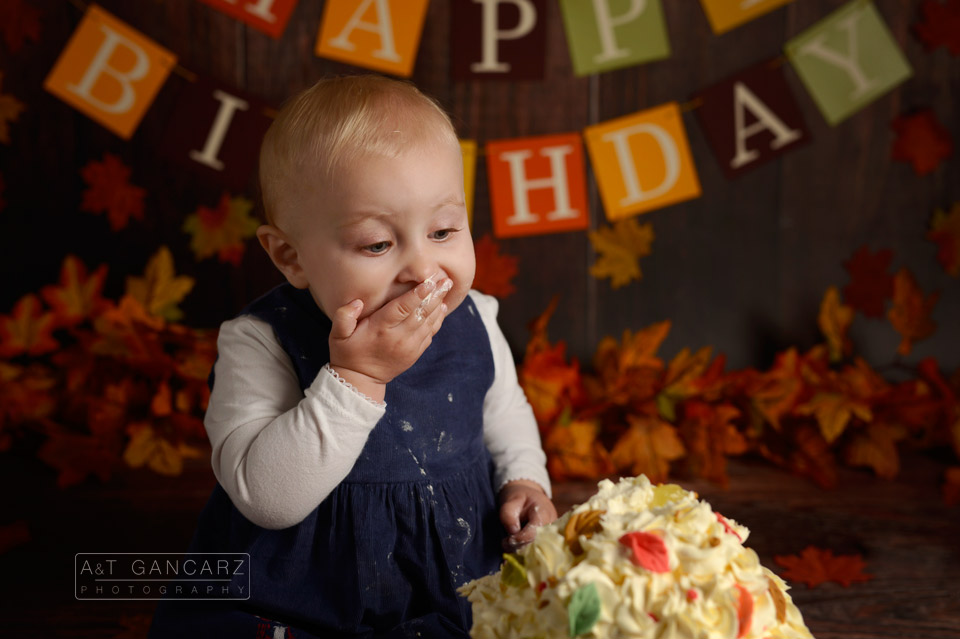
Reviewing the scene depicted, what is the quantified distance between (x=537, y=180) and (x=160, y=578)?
1118 mm

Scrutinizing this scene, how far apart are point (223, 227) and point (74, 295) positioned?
13.6 inches

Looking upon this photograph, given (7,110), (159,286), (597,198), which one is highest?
(7,110)

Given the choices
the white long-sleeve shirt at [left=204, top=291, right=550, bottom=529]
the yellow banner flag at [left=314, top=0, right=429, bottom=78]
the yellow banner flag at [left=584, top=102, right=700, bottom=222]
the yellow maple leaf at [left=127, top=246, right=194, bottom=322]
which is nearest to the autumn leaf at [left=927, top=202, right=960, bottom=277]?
the yellow banner flag at [left=584, top=102, right=700, bottom=222]

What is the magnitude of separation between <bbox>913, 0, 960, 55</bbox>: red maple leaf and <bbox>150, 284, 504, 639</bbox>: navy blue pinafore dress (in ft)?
4.91

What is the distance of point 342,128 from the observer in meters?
0.85

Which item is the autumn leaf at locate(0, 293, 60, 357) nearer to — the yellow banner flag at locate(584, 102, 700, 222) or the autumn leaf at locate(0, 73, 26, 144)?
the autumn leaf at locate(0, 73, 26, 144)

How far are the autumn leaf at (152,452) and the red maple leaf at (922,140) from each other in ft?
5.63

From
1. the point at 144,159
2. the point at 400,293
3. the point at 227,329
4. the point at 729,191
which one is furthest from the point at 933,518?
the point at 144,159

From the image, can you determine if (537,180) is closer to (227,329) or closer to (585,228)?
(585,228)

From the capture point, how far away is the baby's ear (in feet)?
3.02

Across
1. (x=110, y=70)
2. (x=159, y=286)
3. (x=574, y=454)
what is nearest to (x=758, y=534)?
(x=574, y=454)

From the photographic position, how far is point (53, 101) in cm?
178

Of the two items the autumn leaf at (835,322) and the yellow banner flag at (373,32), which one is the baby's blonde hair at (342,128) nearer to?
the yellow banner flag at (373,32)

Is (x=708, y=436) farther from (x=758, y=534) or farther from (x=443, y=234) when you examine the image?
(x=443, y=234)
